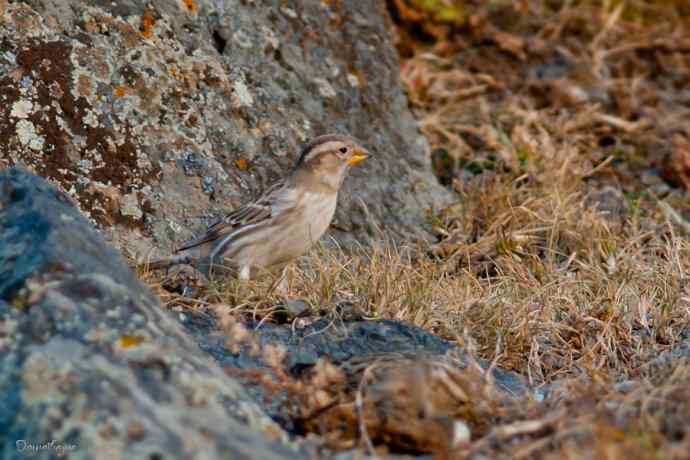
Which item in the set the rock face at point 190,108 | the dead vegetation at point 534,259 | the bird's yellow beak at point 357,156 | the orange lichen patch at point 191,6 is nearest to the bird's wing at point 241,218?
the rock face at point 190,108

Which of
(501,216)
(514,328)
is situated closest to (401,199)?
(501,216)

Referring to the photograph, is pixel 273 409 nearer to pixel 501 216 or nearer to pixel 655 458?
pixel 655 458

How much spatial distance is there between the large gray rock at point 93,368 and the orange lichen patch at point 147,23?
9.03 feet

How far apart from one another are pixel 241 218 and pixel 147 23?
134cm

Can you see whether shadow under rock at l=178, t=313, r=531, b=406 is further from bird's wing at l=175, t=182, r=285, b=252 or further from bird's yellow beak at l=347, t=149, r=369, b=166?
bird's yellow beak at l=347, t=149, r=369, b=166

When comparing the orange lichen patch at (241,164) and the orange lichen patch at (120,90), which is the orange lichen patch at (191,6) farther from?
the orange lichen patch at (241,164)

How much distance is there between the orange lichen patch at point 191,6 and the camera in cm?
702

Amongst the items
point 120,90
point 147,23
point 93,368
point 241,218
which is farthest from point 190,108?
point 93,368

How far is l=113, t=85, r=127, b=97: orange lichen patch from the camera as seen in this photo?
6.54 metres

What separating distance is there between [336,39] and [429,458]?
482 cm

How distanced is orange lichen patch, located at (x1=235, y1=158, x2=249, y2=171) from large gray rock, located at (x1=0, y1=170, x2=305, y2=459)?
2.78 metres

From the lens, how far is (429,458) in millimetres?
3561

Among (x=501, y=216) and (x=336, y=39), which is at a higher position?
(x=336, y=39)

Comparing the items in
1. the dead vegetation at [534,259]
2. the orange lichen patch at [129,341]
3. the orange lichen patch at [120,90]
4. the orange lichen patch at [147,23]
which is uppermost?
the orange lichen patch at [147,23]
